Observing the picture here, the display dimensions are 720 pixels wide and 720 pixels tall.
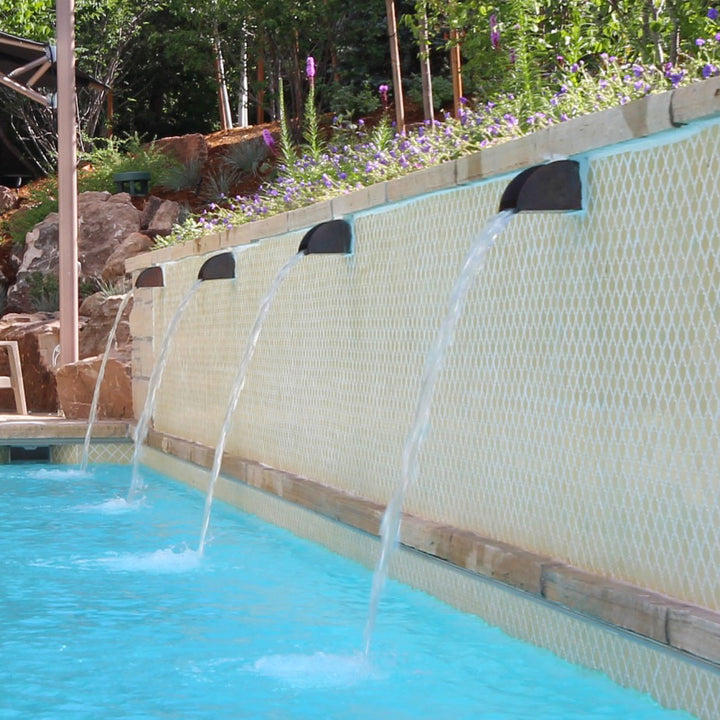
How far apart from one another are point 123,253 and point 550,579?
1062 centimetres

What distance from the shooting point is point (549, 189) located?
12.0 ft

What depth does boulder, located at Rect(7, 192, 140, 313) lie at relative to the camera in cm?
1484

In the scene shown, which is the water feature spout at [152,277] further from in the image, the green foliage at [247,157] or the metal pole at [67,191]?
the green foliage at [247,157]

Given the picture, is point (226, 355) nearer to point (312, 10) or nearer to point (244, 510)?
point (244, 510)

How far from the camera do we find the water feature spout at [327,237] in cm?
573

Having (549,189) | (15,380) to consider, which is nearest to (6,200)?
(15,380)

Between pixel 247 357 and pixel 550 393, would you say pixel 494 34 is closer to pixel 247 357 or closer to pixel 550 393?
pixel 247 357

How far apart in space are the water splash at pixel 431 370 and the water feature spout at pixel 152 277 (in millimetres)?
5150

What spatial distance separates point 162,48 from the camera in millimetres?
23000

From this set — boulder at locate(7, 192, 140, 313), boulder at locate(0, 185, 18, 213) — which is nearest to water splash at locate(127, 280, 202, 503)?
boulder at locate(7, 192, 140, 313)

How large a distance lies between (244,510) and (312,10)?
12801mm

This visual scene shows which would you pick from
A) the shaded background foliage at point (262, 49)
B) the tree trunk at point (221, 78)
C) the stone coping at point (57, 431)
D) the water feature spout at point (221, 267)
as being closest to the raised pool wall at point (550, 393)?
the water feature spout at point (221, 267)

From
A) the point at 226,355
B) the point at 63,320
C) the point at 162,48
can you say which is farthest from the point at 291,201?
the point at 162,48

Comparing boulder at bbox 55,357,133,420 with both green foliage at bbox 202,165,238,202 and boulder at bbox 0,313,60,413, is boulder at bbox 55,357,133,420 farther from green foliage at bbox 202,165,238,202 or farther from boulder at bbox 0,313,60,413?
green foliage at bbox 202,165,238,202
